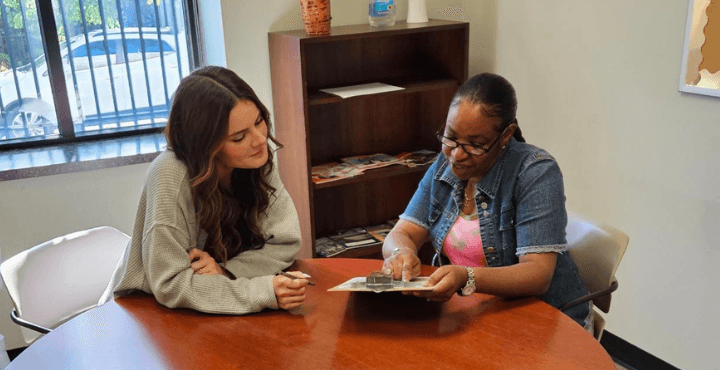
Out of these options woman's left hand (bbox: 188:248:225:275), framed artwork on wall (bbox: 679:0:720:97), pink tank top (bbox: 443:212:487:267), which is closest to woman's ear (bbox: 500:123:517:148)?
pink tank top (bbox: 443:212:487:267)

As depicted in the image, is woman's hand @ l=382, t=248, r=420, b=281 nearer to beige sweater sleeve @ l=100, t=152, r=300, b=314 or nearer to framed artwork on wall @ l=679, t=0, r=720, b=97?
beige sweater sleeve @ l=100, t=152, r=300, b=314

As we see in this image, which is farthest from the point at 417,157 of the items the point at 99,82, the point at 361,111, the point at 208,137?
the point at 208,137

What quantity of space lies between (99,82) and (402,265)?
219cm

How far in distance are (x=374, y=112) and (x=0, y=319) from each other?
2034mm

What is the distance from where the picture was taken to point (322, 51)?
324cm

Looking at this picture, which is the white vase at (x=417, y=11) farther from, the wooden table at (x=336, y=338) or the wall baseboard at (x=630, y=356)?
the wooden table at (x=336, y=338)

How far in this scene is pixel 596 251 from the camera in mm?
2027

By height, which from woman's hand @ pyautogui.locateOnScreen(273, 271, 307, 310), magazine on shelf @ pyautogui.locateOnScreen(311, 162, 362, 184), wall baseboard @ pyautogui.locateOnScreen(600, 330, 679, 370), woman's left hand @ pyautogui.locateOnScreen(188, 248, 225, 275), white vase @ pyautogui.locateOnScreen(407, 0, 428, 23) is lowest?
wall baseboard @ pyautogui.locateOnScreen(600, 330, 679, 370)

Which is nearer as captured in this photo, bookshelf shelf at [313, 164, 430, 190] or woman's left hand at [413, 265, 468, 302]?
woman's left hand at [413, 265, 468, 302]

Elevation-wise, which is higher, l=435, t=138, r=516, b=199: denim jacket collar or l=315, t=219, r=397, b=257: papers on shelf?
l=435, t=138, r=516, b=199: denim jacket collar

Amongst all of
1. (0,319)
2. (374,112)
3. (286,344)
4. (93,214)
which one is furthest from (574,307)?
(0,319)

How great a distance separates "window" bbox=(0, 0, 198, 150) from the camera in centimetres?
314

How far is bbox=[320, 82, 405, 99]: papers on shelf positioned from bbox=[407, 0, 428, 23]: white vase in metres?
0.38

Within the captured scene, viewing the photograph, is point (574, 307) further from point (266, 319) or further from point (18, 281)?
point (18, 281)
